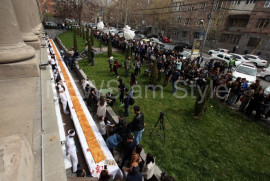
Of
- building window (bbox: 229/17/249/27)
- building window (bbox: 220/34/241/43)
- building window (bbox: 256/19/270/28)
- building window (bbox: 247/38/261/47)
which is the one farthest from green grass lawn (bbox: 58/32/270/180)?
building window (bbox: 229/17/249/27)

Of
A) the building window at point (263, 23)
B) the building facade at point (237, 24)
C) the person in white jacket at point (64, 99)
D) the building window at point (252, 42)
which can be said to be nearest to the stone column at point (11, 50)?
the person in white jacket at point (64, 99)

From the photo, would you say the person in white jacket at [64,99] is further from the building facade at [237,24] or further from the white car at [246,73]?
the building facade at [237,24]

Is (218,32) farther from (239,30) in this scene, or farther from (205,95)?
(205,95)

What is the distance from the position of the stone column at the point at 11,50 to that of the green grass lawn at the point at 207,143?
4.87 metres

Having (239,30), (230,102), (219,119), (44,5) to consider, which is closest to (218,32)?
(239,30)

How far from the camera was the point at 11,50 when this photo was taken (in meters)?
4.31

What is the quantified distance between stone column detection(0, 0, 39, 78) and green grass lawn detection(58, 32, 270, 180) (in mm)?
4871

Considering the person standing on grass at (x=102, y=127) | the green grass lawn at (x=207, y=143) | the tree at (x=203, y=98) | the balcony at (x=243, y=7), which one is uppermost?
the balcony at (x=243, y=7)

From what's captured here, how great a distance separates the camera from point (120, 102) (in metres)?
9.37

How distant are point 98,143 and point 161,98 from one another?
5.61 metres

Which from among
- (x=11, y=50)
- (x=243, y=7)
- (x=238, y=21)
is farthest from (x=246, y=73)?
(x=238, y=21)

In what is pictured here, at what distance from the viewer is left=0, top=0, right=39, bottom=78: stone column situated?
4125mm

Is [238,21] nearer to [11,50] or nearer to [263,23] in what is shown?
[263,23]

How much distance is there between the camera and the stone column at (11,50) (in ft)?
13.5
